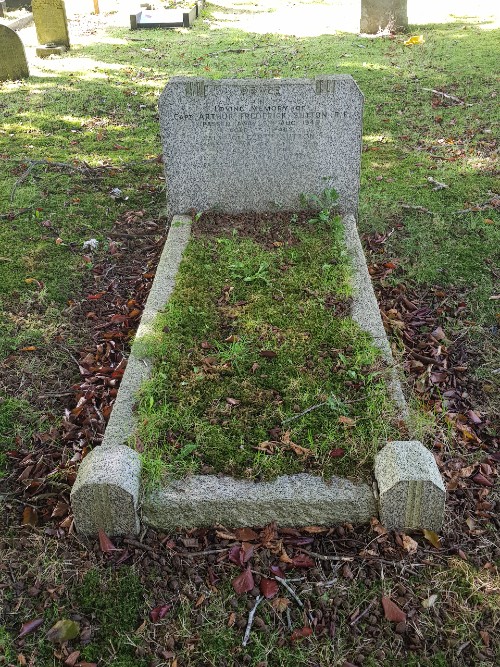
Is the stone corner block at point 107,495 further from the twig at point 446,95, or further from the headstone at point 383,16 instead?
the headstone at point 383,16

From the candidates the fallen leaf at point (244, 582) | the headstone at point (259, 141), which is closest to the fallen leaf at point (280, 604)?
the fallen leaf at point (244, 582)

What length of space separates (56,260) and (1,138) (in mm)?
3527

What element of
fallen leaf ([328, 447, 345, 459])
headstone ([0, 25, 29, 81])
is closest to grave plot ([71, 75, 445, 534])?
fallen leaf ([328, 447, 345, 459])

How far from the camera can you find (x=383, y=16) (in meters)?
12.3

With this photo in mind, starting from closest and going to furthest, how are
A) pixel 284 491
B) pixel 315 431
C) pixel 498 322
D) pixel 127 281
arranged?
→ pixel 284 491 < pixel 315 431 < pixel 498 322 < pixel 127 281

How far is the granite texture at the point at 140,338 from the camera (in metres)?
3.21

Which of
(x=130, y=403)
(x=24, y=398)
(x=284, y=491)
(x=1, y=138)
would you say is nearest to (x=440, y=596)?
(x=284, y=491)

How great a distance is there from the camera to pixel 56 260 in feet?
17.2

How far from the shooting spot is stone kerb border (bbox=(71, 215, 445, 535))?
2.75m

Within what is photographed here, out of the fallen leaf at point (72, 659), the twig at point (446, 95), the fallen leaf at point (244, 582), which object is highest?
the twig at point (446, 95)

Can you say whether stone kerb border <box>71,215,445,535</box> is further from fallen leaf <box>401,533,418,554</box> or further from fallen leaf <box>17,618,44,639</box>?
fallen leaf <box>17,618,44,639</box>

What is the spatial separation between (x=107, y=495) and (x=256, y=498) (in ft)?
2.19

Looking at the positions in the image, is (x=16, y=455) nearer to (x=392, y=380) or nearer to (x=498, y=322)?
(x=392, y=380)

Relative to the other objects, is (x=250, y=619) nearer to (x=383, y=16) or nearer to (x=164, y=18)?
(x=383, y=16)
